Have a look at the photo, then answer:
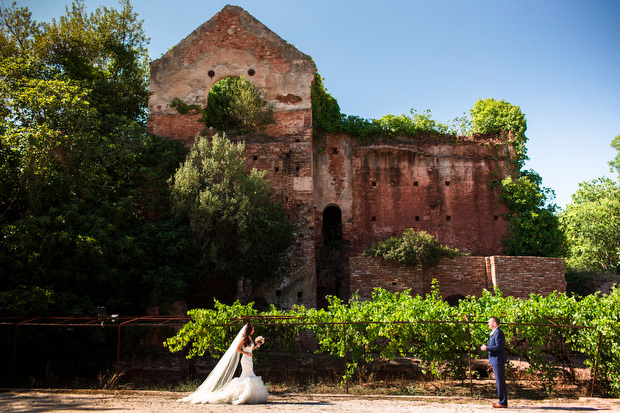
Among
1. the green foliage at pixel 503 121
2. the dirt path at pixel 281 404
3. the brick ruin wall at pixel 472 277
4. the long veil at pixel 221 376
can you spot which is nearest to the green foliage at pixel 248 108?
the brick ruin wall at pixel 472 277

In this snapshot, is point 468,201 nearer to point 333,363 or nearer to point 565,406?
point 333,363

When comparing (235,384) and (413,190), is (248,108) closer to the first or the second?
(413,190)

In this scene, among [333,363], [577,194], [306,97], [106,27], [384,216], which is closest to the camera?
[333,363]

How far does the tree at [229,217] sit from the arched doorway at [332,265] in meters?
3.44

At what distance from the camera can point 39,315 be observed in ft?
34.7

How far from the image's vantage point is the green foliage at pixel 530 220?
18328 mm

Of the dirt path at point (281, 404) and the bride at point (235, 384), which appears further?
the bride at point (235, 384)

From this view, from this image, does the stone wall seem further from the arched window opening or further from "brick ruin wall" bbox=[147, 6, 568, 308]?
the arched window opening

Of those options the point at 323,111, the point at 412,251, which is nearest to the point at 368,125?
the point at 323,111

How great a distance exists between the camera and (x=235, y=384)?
26.2 feet

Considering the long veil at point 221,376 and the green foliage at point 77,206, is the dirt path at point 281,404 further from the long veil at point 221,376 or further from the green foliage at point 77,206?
the green foliage at point 77,206

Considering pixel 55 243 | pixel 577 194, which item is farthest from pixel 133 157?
pixel 577 194

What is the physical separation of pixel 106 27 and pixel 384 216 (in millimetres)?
14557

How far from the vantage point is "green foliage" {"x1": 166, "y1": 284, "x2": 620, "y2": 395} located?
9.52 m
